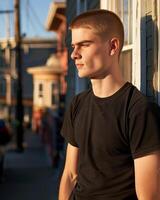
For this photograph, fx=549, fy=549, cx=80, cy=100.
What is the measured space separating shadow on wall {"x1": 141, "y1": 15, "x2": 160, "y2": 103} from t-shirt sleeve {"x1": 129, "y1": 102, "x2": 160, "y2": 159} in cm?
80

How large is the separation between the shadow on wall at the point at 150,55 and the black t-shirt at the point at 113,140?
0.64 meters

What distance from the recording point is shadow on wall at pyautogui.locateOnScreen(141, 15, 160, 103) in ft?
10.7

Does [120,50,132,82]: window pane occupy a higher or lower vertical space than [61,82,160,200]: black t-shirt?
higher

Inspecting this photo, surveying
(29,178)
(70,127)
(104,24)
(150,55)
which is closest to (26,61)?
(29,178)

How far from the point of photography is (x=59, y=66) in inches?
1212

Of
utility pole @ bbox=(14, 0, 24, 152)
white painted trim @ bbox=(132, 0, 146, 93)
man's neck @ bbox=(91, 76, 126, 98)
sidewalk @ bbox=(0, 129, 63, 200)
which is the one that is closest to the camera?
man's neck @ bbox=(91, 76, 126, 98)

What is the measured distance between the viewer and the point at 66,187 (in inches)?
120

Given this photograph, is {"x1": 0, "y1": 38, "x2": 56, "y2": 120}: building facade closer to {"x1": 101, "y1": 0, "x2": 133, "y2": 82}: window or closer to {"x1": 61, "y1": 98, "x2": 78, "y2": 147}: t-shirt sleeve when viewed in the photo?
{"x1": 101, "y1": 0, "x2": 133, "y2": 82}: window

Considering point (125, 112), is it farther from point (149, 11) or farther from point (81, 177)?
point (149, 11)

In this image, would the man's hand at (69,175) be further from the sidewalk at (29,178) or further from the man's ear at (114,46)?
the sidewalk at (29,178)

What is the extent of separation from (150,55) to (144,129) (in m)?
1.19

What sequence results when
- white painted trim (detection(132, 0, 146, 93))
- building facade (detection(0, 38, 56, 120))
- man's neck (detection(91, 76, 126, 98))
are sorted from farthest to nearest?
building facade (detection(0, 38, 56, 120)), white painted trim (detection(132, 0, 146, 93)), man's neck (detection(91, 76, 126, 98))

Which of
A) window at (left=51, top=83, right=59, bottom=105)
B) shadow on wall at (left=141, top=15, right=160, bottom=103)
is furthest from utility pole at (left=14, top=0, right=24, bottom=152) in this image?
shadow on wall at (left=141, top=15, right=160, bottom=103)

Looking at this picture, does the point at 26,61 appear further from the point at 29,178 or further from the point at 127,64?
the point at 127,64
